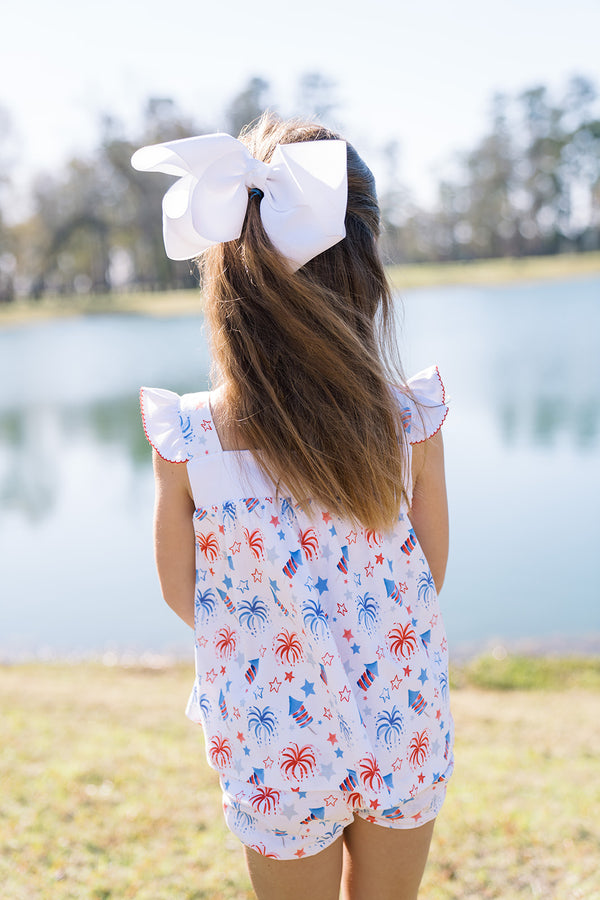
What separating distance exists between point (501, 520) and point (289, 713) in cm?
663

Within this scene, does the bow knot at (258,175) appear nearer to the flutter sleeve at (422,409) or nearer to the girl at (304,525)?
the girl at (304,525)

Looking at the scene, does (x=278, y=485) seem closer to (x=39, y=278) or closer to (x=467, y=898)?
(x=467, y=898)

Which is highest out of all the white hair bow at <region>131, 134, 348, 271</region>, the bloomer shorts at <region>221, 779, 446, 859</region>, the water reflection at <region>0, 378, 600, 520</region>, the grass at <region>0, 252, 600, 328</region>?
the white hair bow at <region>131, 134, 348, 271</region>

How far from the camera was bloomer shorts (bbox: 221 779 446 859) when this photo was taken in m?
1.10

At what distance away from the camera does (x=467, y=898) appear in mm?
1910

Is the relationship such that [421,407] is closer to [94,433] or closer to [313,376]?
[313,376]

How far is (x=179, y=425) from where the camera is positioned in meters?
1.16

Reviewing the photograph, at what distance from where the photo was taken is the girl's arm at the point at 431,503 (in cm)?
121

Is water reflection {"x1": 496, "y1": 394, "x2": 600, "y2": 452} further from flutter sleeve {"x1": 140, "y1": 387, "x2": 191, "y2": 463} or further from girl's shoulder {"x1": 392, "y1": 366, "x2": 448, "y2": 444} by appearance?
flutter sleeve {"x1": 140, "y1": 387, "x2": 191, "y2": 463}

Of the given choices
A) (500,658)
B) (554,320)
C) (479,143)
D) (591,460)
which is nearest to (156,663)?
(500,658)

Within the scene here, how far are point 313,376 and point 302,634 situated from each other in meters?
0.36

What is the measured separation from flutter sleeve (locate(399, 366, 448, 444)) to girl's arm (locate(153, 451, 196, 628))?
332 mm

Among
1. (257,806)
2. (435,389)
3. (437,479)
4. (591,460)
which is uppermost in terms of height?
(435,389)

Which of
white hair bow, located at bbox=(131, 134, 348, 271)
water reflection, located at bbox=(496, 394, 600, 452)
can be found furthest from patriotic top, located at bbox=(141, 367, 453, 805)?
water reflection, located at bbox=(496, 394, 600, 452)
